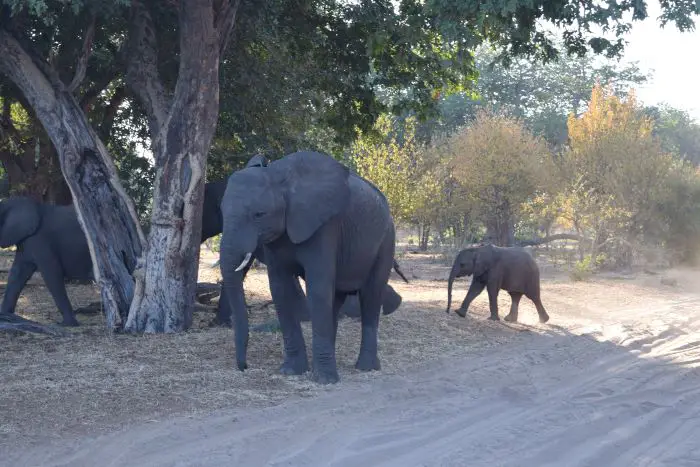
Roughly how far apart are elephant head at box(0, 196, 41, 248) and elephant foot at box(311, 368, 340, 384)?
6517mm

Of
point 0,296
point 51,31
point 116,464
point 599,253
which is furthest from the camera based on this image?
point 599,253

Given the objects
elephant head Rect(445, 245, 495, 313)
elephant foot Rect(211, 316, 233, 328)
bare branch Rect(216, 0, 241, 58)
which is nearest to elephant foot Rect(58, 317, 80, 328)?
elephant foot Rect(211, 316, 233, 328)

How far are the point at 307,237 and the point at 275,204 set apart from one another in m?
0.42

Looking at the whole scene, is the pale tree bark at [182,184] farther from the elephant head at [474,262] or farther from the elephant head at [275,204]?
the elephant head at [474,262]

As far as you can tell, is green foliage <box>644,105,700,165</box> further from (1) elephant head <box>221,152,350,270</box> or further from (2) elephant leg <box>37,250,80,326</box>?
(1) elephant head <box>221,152,350,270</box>

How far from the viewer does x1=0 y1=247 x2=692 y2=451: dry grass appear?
6.83 meters

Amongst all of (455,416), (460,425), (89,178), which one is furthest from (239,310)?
(89,178)

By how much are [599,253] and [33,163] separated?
19.3m

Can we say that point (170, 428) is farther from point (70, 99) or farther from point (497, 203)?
point (497, 203)

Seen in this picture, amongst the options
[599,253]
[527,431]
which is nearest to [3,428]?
[527,431]

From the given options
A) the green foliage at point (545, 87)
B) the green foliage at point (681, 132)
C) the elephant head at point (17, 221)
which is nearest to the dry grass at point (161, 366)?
the elephant head at point (17, 221)

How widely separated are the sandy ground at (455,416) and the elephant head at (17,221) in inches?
174

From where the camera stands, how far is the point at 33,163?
56.6ft

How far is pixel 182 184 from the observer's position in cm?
1109
